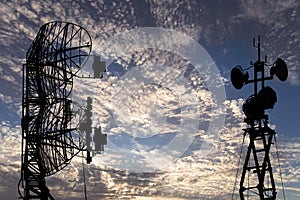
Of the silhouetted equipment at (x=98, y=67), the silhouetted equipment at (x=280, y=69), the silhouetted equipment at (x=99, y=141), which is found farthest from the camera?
the silhouetted equipment at (x=99, y=141)

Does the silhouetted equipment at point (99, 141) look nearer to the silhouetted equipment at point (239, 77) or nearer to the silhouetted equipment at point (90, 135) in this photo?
the silhouetted equipment at point (90, 135)

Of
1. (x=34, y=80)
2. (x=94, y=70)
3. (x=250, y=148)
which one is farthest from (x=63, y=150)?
(x=250, y=148)

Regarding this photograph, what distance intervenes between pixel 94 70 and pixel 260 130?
1669 cm

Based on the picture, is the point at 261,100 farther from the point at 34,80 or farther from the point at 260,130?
the point at 34,80

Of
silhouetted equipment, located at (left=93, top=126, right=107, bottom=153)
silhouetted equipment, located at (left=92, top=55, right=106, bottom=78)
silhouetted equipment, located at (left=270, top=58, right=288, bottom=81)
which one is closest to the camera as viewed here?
silhouetted equipment, located at (left=270, top=58, right=288, bottom=81)

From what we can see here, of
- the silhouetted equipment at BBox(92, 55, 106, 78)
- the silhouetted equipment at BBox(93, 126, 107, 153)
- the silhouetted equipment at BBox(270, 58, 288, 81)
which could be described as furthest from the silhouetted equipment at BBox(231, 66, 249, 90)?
the silhouetted equipment at BBox(93, 126, 107, 153)

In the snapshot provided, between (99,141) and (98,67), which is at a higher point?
(98,67)

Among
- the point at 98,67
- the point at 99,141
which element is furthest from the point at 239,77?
the point at 99,141

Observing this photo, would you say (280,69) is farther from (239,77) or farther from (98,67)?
(98,67)

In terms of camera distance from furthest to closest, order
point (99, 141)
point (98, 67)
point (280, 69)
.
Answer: point (99, 141), point (98, 67), point (280, 69)

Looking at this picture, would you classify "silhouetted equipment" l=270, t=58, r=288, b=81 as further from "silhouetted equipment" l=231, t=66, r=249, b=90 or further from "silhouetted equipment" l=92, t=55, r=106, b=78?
"silhouetted equipment" l=92, t=55, r=106, b=78

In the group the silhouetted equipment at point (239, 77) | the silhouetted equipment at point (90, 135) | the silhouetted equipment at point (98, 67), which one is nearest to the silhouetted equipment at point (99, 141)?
the silhouetted equipment at point (90, 135)

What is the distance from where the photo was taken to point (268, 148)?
118ft

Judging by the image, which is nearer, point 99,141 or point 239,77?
point 239,77
